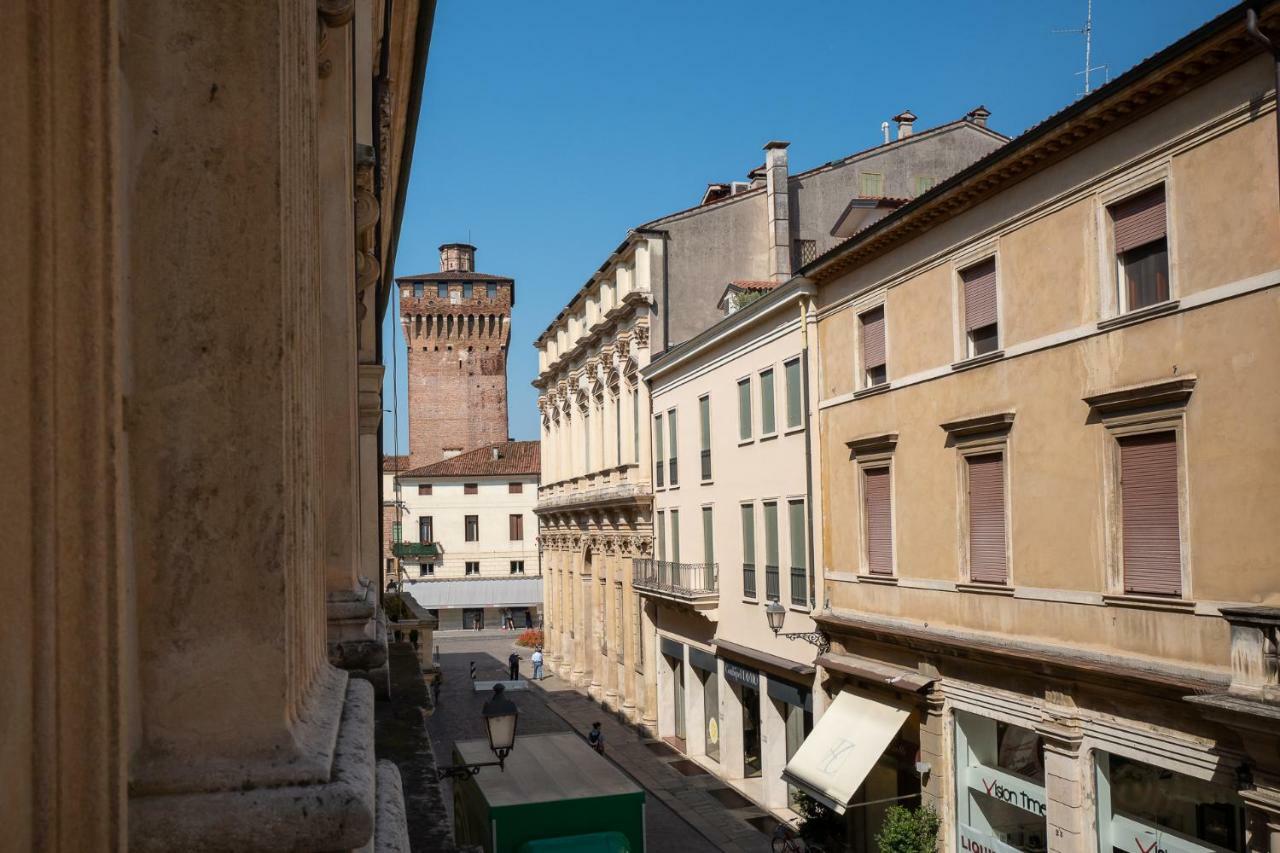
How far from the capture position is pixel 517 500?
71938 millimetres

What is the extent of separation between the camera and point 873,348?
64.8 feet

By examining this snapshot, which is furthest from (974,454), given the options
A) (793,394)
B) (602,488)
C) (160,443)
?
(602,488)

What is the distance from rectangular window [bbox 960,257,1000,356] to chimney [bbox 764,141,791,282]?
15693 millimetres

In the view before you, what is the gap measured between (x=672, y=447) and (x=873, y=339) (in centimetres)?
1281

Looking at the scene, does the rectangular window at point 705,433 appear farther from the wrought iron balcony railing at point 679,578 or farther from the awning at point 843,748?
the awning at point 843,748

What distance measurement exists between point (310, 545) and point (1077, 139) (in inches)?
527

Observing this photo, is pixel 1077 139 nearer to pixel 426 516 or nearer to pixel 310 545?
pixel 310 545

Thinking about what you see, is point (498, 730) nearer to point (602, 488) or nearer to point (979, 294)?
point (979, 294)

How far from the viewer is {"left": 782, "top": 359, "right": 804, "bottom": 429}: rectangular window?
2247 centimetres

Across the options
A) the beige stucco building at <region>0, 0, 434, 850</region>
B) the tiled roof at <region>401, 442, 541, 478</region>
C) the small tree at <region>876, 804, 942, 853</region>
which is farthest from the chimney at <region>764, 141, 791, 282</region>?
the tiled roof at <region>401, 442, 541, 478</region>

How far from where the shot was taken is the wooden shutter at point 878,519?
19.1m

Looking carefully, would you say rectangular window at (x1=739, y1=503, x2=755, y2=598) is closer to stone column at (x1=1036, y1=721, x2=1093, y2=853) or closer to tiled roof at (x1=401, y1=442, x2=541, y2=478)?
stone column at (x1=1036, y1=721, x2=1093, y2=853)

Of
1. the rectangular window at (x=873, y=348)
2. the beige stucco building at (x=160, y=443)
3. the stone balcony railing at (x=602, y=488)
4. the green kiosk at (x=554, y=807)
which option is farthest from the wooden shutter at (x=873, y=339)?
the beige stucco building at (x=160, y=443)

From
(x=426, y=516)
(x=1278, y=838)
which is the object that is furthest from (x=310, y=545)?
(x=426, y=516)
